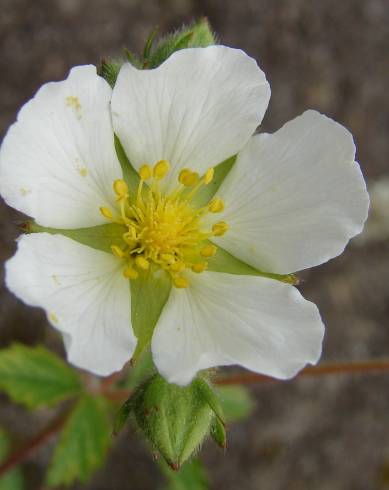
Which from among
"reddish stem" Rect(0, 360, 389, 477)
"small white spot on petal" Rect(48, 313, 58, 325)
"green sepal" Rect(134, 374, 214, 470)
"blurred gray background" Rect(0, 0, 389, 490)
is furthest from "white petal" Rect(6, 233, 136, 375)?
"blurred gray background" Rect(0, 0, 389, 490)

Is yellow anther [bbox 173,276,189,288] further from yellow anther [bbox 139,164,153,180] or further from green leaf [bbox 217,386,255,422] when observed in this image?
green leaf [bbox 217,386,255,422]

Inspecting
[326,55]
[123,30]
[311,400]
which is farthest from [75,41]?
[311,400]

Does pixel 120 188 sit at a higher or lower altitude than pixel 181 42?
lower

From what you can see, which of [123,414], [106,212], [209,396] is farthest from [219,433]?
[106,212]

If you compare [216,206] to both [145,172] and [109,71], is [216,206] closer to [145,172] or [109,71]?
[145,172]

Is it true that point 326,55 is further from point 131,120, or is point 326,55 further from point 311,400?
point 131,120

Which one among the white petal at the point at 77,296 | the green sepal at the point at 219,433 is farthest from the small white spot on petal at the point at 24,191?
the green sepal at the point at 219,433

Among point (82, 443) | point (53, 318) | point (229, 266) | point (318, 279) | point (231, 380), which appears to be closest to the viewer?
→ point (53, 318)

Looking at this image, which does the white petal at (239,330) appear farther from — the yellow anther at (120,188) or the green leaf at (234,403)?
the green leaf at (234,403)
